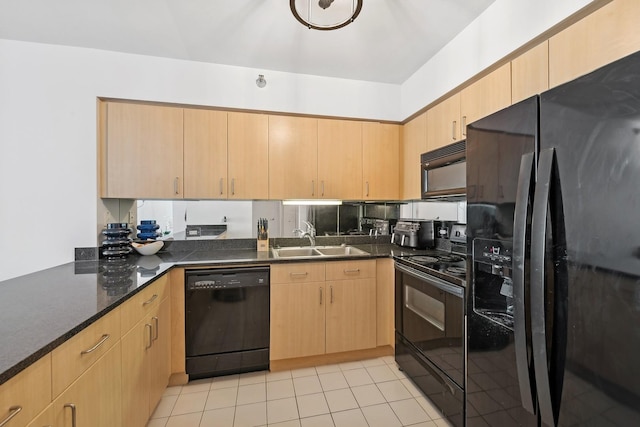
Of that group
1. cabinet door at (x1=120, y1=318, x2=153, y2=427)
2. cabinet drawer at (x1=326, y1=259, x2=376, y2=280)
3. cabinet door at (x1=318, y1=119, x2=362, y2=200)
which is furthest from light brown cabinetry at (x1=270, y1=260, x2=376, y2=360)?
cabinet door at (x1=120, y1=318, x2=153, y2=427)

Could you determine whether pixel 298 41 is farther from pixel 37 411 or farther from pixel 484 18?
Answer: pixel 37 411

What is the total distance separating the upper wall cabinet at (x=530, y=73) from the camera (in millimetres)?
1401

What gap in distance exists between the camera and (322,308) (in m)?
2.32

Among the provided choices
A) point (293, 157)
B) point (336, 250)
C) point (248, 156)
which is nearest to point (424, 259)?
point (336, 250)

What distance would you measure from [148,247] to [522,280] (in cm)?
257

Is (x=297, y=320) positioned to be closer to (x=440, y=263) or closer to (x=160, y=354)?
(x=160, y=354)

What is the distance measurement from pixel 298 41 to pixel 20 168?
2247 mm

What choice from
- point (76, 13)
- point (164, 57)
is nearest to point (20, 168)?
point (76, 13)

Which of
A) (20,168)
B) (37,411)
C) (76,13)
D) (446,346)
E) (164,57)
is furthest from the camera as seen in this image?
(164,57)

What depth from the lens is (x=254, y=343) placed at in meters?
2.21

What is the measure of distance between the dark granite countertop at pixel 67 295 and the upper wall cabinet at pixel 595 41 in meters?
1.57

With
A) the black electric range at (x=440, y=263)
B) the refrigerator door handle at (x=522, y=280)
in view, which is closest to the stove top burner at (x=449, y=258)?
the black electric range at (x=440, y=263)

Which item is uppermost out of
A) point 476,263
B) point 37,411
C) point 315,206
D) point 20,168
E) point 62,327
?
point 20,168

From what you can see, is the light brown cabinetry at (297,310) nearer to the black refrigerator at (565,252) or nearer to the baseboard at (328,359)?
the baseboard at (328,359)
